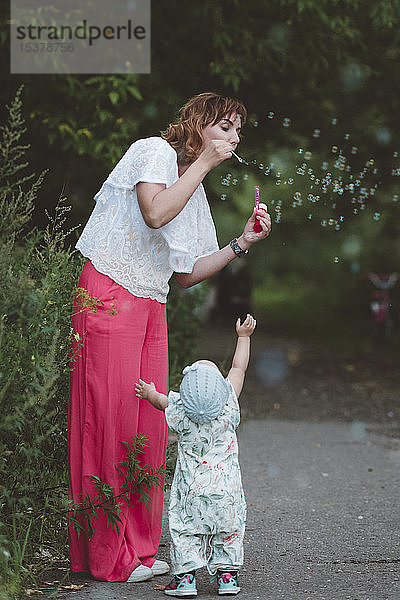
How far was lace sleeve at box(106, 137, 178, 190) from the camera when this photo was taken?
4.05 metres

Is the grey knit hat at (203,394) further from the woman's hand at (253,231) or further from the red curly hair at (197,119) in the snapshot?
the red curly hair at (197,119)

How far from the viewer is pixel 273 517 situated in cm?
564

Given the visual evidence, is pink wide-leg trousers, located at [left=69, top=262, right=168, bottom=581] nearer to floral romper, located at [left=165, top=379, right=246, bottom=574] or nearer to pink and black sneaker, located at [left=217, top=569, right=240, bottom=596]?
floral romper, located at [left=165, top=379, right=246, bottom=574]

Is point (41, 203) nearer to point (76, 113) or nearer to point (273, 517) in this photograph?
point (76, 113)

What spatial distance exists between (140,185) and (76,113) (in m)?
5.00

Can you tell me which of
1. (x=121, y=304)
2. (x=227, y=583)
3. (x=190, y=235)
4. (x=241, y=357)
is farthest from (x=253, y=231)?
(x=227, y=583)

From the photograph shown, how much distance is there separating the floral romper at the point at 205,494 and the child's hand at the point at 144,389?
0.15 m

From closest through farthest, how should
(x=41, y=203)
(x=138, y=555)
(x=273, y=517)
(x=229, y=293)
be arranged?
(x=138, y=555)
(x=273, y=517)
(x=41, y=203)
(x=229, y=293)

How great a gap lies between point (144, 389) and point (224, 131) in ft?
3.69

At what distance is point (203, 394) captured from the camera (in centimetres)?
392

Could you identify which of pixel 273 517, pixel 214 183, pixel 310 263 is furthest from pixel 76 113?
pixel 310 263

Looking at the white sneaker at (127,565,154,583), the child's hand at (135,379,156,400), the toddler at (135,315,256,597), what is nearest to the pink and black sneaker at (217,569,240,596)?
the toddler at (135,315,256,597)

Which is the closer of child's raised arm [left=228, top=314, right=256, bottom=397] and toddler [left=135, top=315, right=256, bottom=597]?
toddler [left=135, top=315, right=256, bottom=597]

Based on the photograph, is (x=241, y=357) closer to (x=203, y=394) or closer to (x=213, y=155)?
(x=203, y=394)
